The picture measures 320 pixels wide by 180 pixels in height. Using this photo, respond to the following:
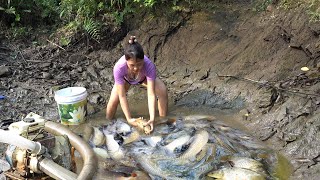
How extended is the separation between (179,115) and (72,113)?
1.67 meters

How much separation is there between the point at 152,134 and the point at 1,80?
11.4ft

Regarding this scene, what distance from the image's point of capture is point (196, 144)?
17.8ft

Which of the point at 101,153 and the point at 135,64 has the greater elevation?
the point at 135,64

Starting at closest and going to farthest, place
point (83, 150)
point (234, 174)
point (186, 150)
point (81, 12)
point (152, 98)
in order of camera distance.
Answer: point (83, 150) → point (234, 174) → point (186, 150) → point (152, 98) → point (81, 12)

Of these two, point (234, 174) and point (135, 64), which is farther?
point (135, 64)

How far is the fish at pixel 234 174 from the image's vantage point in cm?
477

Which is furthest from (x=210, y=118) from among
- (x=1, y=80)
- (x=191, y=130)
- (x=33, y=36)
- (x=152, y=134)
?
(x=33, y=36)

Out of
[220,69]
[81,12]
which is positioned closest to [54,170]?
[220,69]

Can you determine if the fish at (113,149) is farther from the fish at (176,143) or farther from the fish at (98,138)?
the fish at (176,143)

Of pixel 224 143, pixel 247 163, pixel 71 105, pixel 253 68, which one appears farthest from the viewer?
pixel 253 68

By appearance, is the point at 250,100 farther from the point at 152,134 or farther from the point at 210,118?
the point at 152,134

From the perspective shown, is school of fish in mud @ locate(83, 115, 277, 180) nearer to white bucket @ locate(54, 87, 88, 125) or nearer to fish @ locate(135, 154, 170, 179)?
fish @ locate(135, 154, 170, 179)

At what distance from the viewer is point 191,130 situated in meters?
5.87

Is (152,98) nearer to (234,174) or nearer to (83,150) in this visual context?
(234,174)
